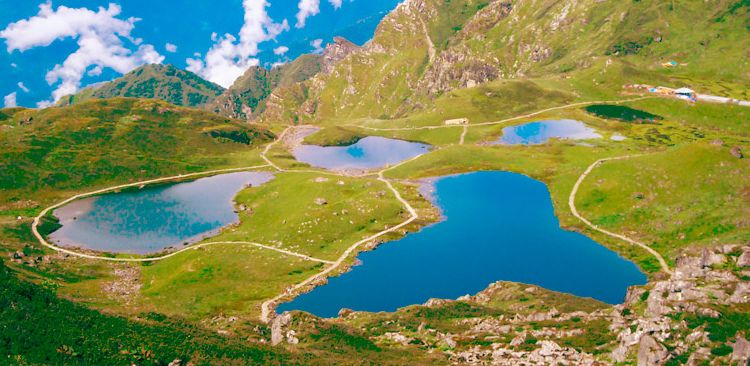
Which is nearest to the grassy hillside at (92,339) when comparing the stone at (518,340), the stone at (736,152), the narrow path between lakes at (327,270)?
the stone at (518,340)

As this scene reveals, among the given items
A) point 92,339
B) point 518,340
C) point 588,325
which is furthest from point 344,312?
point 92,339

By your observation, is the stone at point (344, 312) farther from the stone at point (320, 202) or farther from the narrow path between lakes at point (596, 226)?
the stone at point (320, 202)

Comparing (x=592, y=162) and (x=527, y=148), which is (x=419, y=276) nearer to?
(x=592, y=162)

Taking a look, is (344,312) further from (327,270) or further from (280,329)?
(327,270)

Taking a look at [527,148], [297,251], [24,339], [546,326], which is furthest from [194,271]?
[527,148]

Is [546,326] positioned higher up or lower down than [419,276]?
higher up
